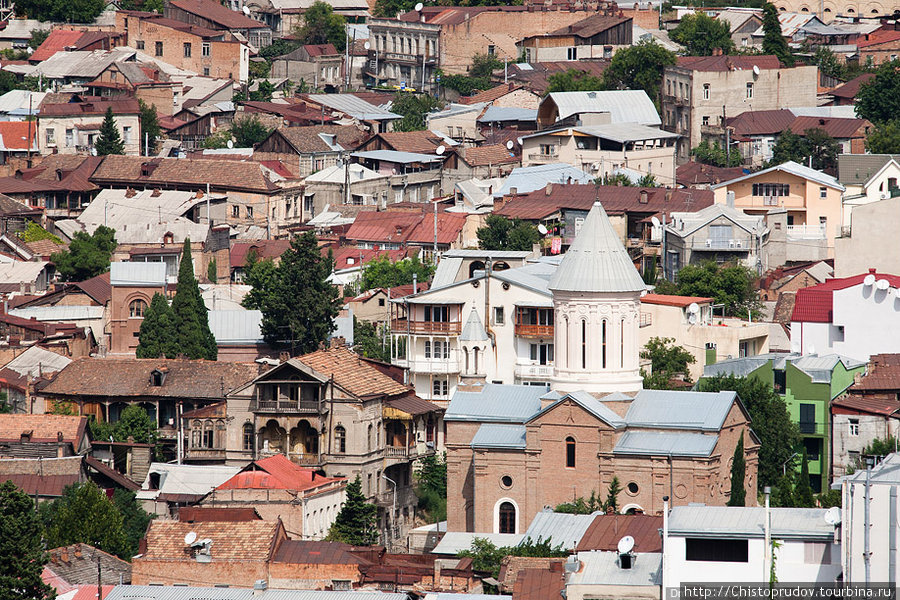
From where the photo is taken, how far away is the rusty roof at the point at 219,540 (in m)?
60.4

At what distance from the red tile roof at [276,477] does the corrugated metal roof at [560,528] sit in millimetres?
7482

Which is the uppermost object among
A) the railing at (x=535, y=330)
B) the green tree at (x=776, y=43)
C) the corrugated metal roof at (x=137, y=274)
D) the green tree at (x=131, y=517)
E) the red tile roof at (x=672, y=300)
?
the green tree at (x=776, y=43)

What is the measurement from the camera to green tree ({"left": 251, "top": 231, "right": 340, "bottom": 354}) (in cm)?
8244

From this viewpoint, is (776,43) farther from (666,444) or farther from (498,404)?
(666,444)

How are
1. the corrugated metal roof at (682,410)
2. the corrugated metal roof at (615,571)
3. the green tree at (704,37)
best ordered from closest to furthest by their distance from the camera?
1. the corrugated metal roof at (615,571)
2. the corrugated metal roof at (682,410)
3. the green tree at (704,37)

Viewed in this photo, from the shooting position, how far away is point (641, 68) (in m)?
119

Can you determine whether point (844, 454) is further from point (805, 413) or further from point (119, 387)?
point (119, 387)

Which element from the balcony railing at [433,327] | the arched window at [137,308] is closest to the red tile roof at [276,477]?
the balcony railing at [433,327]

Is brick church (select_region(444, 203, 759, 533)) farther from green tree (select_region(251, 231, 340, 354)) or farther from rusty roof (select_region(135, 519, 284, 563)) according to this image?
green tree (select_region(251, 231, 340, 354))

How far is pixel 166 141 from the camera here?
120m

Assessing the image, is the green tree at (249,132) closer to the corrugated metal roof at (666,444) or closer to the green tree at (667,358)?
the green tree at (667,358)

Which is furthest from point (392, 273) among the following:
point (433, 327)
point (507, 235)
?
point (433, 327)

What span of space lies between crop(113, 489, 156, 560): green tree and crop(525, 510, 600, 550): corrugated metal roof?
38.1 ft

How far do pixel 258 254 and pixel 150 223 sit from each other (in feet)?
17.6
